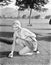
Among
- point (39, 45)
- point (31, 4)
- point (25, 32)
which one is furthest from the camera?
point (31, 4)

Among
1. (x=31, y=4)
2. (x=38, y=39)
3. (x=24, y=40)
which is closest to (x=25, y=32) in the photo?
(x=24, y=40)

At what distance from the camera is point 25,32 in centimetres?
340

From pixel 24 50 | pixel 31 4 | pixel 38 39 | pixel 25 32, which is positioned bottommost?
pixel 24 50

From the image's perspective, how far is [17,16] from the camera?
367cm

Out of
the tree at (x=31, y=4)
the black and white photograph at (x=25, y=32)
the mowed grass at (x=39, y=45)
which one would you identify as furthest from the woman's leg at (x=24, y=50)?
the tree at (x=31, y=4)

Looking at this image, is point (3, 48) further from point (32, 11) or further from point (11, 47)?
point (32, 11)

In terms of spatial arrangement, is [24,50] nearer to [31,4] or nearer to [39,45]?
[39,45]

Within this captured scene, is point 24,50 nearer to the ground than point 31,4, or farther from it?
nearer to the ground

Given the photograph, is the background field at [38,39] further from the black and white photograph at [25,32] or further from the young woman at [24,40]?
the young woman at [24,40]

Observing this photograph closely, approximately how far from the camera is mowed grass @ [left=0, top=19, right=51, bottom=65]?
3.31 meters

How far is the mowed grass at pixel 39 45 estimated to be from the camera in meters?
3.31

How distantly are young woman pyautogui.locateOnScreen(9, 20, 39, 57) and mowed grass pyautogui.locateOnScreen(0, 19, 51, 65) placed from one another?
13 centimetres

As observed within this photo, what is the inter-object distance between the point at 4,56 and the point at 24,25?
3.22ft

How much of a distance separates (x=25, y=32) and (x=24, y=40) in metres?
0.21
